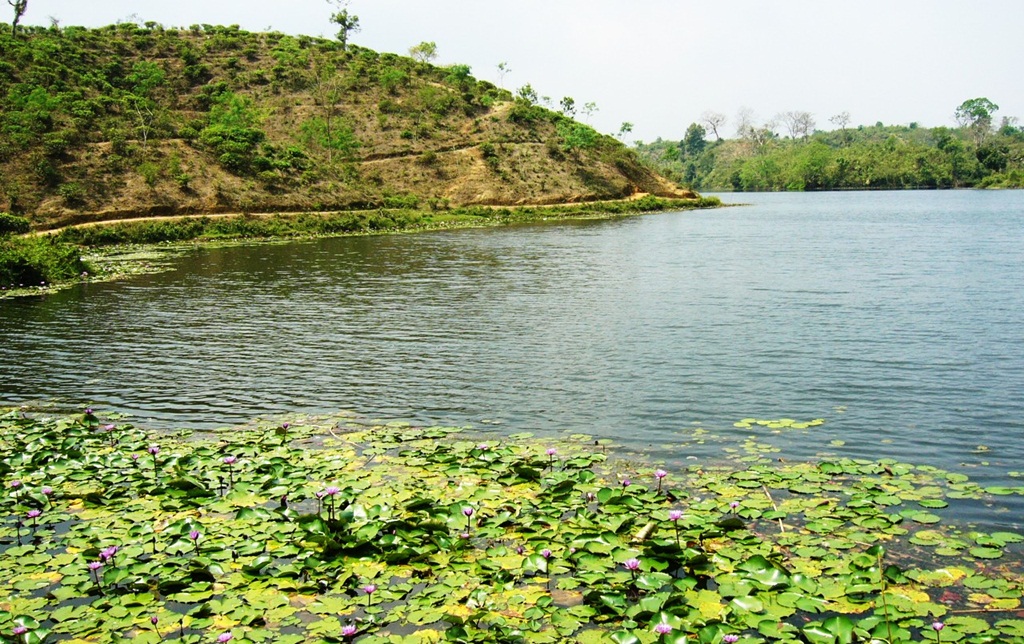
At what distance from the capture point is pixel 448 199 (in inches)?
3371

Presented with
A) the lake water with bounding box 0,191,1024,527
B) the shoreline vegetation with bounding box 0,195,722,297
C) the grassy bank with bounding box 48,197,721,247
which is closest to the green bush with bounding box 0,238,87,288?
the shoreline vegetation with bounding box 0,195,722,297

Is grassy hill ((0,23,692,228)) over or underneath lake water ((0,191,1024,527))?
over

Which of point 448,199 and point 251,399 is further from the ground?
point 448,199

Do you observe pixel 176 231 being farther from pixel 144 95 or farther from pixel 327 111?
pixel 327 111

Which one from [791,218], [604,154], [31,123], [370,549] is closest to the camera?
[370,549]

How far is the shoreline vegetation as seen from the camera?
34844 mm

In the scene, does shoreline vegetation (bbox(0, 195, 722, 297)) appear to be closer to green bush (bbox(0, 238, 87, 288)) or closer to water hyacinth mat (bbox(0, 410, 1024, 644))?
green bush (bbox(0, 238, 87, 288))

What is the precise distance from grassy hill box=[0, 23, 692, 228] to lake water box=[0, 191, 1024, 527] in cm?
2617

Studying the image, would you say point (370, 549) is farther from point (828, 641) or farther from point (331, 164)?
point (331, 164)

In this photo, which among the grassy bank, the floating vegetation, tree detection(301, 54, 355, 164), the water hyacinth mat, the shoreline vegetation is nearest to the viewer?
the water hyacinth mat

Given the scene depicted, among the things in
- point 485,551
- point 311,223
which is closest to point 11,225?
point 311,223

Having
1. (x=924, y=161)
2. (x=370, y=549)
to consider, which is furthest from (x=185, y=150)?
(x=924, y=161)

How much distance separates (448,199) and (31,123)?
39.1 meters

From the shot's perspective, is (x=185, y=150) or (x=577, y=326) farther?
(x=185, y=150)
